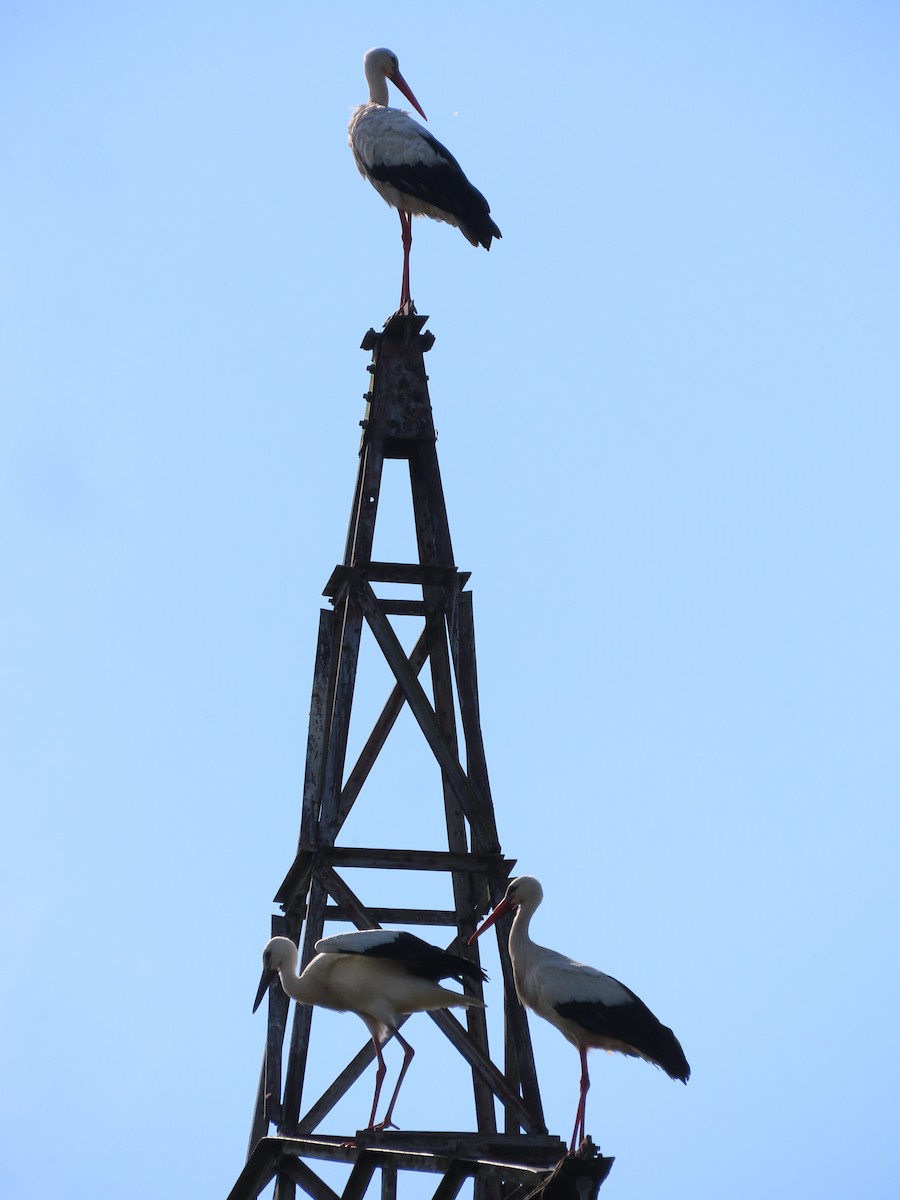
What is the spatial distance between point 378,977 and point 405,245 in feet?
19.0

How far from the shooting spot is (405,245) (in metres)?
15.5

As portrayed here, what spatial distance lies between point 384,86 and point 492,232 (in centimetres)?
337

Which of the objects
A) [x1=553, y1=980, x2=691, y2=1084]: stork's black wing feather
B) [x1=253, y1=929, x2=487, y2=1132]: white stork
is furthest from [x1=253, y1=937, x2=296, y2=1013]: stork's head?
[x1=553, y1=980, x2=691, y2=1084]: stork's black wing feather

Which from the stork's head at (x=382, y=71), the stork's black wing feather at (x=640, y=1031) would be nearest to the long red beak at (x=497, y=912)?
the stork's black wing feather at (x=640, y=1031)

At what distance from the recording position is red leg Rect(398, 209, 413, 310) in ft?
48.7

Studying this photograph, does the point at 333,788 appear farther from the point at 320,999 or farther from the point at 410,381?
the point at 410,381

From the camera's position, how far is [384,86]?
1769cm

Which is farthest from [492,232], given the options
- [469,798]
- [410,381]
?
[469,798]

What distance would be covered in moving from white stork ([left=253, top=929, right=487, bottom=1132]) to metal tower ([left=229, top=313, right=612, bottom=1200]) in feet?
0.57

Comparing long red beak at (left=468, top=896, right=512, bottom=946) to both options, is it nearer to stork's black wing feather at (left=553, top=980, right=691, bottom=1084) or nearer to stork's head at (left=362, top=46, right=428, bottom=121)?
stork's black wing feather at (left=553, top=980, right=691, bottom=1084)

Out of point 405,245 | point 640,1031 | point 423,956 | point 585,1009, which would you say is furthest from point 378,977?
point 405,245

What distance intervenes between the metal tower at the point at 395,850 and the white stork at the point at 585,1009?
0.31m

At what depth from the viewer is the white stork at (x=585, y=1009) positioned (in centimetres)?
1154

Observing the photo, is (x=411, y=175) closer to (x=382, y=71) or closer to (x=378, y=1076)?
(x=382, y=71)
